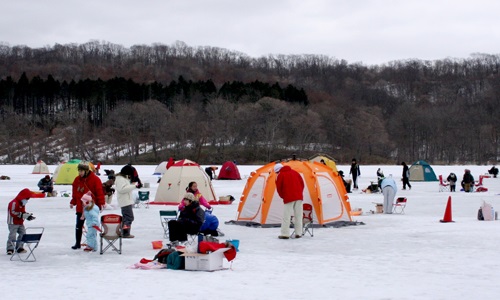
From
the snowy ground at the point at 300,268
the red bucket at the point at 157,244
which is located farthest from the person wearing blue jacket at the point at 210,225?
the red bucket at the point at 157,244

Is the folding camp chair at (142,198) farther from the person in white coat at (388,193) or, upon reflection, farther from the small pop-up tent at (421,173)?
the small pop-up tent at (421,173)

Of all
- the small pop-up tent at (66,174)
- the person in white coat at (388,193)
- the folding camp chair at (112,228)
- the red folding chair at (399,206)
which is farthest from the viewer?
the small pop-up tent at (66,174)

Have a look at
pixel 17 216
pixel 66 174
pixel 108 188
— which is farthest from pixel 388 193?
pixel 66 174

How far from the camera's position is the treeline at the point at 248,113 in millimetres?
95875

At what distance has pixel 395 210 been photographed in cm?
2386

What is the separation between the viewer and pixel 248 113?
318ft

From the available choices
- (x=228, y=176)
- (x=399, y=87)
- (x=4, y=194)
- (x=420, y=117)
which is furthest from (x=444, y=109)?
(x=4, y=194)

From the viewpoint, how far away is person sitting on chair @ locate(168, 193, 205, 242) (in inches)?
560

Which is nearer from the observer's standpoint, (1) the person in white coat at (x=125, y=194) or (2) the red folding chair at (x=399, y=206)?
(1) the person in white coat at (x=125, y=194)

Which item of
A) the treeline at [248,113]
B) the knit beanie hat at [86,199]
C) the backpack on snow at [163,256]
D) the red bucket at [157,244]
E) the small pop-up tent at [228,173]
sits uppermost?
the treeline at [248,113]

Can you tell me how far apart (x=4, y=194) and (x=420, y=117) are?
89.9 meters

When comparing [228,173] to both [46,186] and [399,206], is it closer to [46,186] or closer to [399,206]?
[46,186]

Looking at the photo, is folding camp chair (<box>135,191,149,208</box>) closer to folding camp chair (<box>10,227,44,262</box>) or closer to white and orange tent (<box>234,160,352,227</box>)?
white and orange tent (<box>234,160,352,227</box>)

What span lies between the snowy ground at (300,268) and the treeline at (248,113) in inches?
2769
